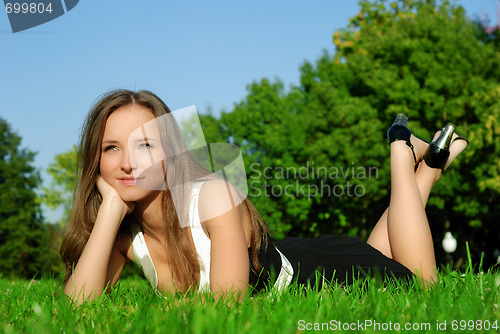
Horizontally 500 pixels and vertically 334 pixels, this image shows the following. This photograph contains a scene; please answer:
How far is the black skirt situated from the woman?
38 mm

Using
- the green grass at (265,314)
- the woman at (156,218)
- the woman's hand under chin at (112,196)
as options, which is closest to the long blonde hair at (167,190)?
the woman at (156,218)

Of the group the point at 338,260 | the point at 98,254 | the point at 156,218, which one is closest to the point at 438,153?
the point at 338,260

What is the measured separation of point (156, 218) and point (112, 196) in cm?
35

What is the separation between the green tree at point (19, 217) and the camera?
111 feet

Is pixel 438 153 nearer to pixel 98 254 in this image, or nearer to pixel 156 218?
pixel 156 218

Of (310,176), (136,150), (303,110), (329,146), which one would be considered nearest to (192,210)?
(136,150)

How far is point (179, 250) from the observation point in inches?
133

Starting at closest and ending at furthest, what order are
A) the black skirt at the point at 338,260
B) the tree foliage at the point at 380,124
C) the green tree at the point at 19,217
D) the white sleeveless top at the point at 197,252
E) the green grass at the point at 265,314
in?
the green grass at the point at 265,314 → the white sleeveless top at the point at 197,252 → the black skirt at the point at 338,260 → the tree foliage at the point at 380,124 → the green tree at the point at 19,217

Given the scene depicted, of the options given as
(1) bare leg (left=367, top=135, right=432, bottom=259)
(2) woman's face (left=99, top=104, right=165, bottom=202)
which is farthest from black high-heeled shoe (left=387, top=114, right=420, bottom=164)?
(2) woman's face (left=99, top=104, right=165, bottom=202)

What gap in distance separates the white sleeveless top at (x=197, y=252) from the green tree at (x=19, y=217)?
32.1 m

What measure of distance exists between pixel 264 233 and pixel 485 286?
59.9 inches

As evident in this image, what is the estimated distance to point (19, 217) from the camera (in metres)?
34.4

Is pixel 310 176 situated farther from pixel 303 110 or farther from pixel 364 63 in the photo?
pixel 364 63

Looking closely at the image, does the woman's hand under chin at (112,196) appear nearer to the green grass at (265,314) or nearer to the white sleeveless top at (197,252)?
the white sleeveless top at (197,252)
